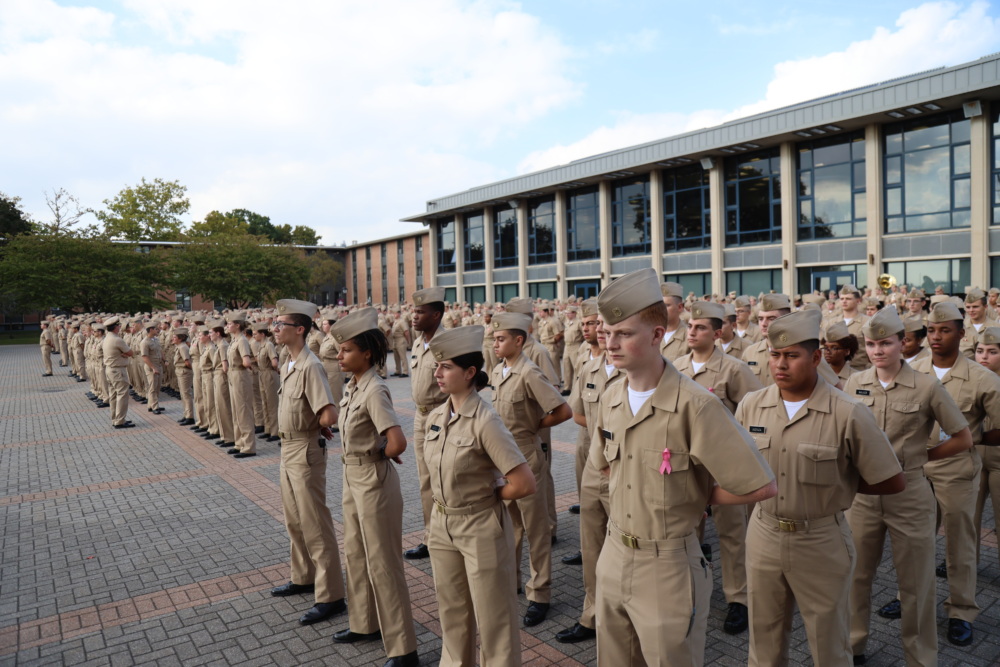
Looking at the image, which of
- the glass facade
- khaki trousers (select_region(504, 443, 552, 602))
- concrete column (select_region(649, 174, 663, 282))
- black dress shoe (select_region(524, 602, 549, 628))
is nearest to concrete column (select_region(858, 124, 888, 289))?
concrete column (select_region(649, 174, 663, 282))

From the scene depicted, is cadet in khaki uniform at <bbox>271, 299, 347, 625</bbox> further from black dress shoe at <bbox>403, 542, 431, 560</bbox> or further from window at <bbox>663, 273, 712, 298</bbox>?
window at <bbox>663, 273, 712, 298</bbox>

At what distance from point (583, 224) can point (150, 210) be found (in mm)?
54006

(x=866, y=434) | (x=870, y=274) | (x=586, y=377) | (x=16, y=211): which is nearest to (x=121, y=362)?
(x=586, y=377)

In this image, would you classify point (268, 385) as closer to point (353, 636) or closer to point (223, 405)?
point (223, 405)

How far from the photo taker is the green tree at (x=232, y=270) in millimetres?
48281

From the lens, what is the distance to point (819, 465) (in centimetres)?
352

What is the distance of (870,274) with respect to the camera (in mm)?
25062

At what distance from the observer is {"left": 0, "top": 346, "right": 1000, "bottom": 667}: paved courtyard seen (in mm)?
4898

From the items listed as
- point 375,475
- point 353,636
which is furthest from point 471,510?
point 353,636

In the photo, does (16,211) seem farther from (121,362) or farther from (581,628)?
(581,628)

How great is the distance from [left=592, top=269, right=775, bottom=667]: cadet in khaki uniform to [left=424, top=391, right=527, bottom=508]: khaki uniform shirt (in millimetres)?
838

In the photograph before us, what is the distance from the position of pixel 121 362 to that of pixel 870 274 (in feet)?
80.1

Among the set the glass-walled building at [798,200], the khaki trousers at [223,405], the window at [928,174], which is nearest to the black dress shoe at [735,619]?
the khaki trousers at [223,405]

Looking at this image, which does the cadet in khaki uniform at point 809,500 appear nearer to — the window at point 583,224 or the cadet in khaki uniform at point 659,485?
the cadet in khaki uniform at point 659,485
